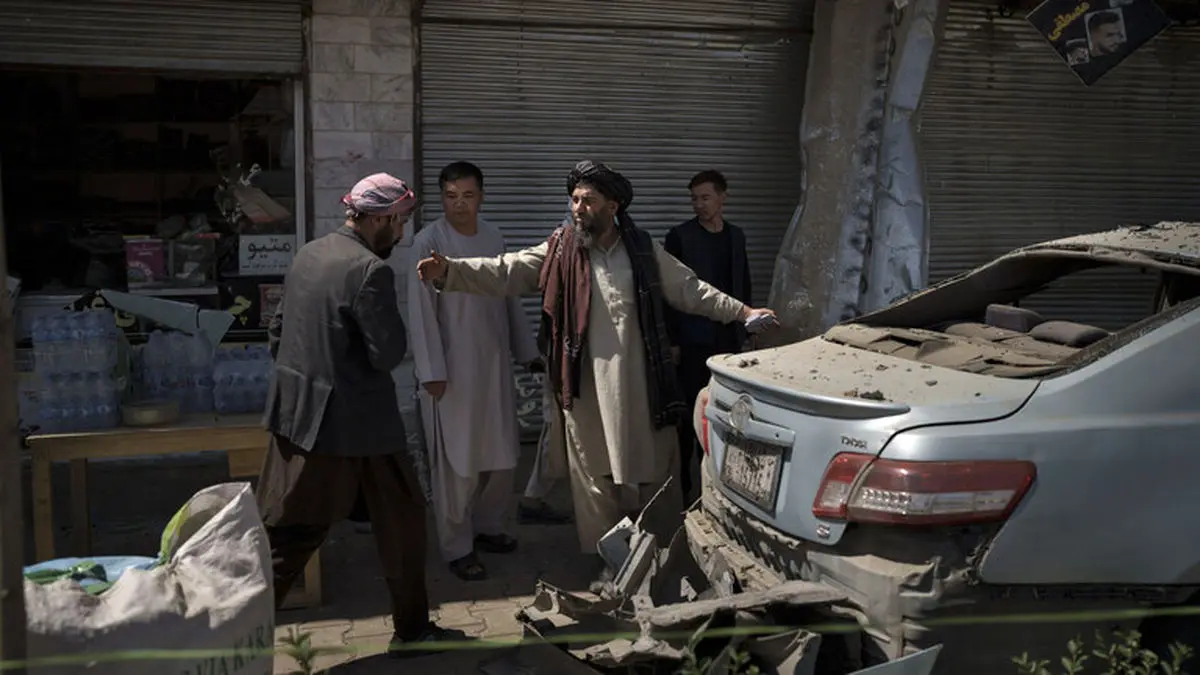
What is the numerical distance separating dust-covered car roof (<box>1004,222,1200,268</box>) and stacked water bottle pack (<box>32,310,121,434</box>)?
3.78m

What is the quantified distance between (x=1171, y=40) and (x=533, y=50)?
4964 millimetres

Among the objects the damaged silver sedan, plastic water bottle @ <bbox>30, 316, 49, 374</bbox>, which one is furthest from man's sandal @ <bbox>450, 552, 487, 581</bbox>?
the damaged silver sedan

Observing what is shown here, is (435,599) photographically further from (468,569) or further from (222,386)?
(222,386)

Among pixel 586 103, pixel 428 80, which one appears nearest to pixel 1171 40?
pixel 586 103

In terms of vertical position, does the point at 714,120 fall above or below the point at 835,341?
above

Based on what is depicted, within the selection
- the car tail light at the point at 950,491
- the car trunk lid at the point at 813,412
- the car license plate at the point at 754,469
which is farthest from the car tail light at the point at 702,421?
the car tail light at the point at 950,491

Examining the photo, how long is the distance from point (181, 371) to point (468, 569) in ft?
5.20

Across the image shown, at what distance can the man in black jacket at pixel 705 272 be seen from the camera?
5984 mm

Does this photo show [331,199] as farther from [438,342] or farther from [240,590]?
[240,590]

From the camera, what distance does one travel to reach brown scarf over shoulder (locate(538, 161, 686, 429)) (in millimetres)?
5129

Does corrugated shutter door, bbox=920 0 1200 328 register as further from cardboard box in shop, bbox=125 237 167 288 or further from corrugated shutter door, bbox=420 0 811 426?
cardboard box in shop, bbox=125 237 167 288

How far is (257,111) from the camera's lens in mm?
7293

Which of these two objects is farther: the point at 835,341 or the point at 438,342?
the point at 438,342

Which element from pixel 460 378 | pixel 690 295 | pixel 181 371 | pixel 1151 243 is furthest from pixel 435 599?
pixel 1151 243
